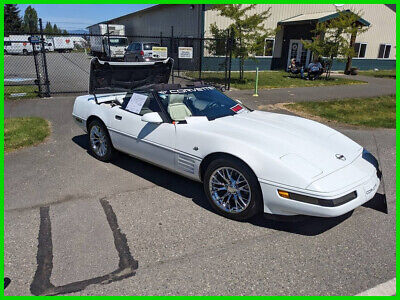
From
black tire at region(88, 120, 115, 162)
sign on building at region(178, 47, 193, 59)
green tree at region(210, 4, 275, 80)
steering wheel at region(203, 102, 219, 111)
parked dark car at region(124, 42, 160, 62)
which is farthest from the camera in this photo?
parked dark car at region(124, 42, 160, 62)

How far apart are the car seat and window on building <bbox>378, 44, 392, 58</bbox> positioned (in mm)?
29980

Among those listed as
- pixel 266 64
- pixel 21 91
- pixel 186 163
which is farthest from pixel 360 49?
pixel 186 163

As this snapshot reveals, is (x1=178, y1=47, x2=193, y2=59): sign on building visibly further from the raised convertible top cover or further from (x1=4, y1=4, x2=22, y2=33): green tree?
(x1=4, y1=4, x2=22, y2=33): green tree

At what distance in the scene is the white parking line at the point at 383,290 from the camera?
94.3 inches

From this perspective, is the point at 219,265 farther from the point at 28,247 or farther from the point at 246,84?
the point at 246,84

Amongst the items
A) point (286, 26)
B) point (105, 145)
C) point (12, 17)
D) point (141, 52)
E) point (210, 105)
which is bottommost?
point (105, 145)

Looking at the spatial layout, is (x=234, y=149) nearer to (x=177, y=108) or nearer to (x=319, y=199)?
(x=319, y=199)

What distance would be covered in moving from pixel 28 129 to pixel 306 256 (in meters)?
6.24

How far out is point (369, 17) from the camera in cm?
2625

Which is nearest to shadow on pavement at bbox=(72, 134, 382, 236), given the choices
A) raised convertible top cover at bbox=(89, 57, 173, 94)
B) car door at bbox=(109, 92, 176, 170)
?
car door at bbox=(109, 92, 176, 170)

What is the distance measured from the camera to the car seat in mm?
3904

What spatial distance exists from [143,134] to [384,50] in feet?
102

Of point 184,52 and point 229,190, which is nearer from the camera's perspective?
point 229,190

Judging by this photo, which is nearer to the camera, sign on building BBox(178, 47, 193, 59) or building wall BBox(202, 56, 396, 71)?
sign on building BBox(178, 47, 193, 59)
